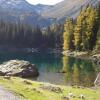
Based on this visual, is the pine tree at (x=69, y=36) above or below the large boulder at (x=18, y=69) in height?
below

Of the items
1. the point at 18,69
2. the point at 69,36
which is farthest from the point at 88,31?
the point at 18,69

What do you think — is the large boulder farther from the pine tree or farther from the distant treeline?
the pine tree

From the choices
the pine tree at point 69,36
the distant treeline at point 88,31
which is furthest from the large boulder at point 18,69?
the pine tree at point 69,36

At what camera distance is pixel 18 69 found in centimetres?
7762

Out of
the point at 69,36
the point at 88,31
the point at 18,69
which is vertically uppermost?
the point at 18,69

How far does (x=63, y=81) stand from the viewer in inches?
2672

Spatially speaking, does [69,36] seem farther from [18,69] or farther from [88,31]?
[18,69]

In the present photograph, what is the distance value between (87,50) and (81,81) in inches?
3008

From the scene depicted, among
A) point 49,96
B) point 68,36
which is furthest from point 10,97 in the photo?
point 68,36

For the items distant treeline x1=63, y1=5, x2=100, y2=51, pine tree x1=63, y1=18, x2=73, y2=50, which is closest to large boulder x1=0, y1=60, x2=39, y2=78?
distant treeline x1=63, y1=5, x2=100, y2=51

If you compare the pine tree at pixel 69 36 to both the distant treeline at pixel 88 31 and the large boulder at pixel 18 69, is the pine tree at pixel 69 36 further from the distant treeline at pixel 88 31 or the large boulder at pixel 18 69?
the large boulder at pixel 18 69

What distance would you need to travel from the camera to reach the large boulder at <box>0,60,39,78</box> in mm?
75812

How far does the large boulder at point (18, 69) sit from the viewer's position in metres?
75.8

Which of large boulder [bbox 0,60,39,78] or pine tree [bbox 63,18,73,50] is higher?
large boulder [bbox 0,60,39,78]
